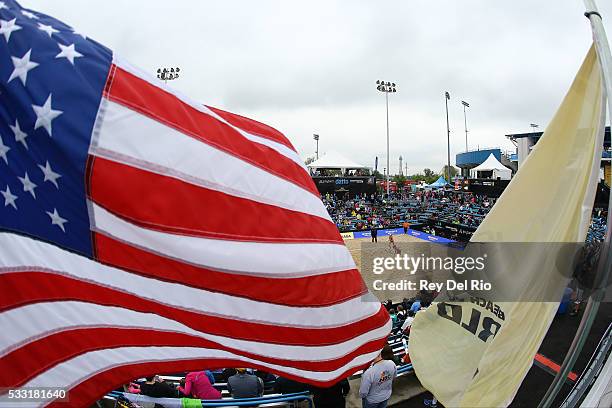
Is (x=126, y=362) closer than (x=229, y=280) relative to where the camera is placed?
No

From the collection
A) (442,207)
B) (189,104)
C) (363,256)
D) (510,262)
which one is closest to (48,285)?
(189,104)

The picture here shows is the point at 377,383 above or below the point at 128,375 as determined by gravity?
below

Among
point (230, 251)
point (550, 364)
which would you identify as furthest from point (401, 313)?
point (230, 251)

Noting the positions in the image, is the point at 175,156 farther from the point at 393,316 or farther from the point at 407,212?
the point at 407,212

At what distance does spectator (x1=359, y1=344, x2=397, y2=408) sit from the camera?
4.77 m

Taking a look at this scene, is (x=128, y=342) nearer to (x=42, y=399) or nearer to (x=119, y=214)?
(x=42, y=399)

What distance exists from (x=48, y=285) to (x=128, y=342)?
0.70m

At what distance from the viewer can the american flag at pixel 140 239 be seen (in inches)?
95.9

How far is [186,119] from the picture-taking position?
2734 millimetres

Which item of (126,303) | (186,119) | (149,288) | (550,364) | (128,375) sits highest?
(186,119)

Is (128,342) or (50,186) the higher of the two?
(50,186)

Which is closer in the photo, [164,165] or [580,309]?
[164,165]

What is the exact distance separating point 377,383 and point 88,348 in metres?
3.24

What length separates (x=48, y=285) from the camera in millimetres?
2818
